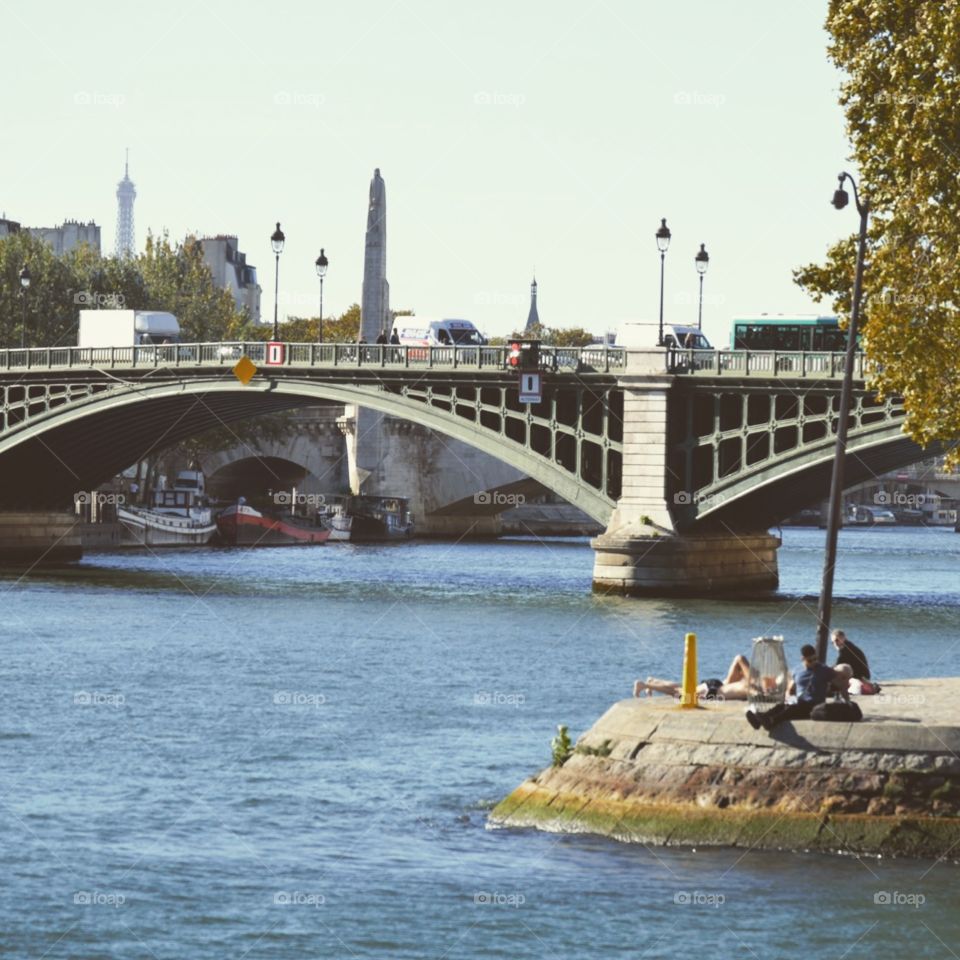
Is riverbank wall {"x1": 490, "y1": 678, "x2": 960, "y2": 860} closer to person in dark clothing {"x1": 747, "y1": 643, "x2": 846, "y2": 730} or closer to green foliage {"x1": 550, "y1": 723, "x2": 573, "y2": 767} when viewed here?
person in dark clothing {"x1": 747, "y1": 643, "x2": 846, "y2": 730}

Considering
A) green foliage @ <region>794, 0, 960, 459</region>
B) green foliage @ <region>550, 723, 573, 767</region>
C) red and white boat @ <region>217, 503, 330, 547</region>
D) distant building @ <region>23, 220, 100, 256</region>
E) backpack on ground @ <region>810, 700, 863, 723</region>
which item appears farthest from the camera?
distant building @ <region>23, 220, 100, 256</region>

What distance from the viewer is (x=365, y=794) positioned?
Result: 30984mm

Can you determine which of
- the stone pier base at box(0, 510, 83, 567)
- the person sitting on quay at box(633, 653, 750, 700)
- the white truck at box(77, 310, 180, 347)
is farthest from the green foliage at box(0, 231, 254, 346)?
the person sitting on quay at box(633, 653, 750, 700)

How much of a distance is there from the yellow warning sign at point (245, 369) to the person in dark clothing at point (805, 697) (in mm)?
50725

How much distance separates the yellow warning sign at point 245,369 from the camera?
76125 mm

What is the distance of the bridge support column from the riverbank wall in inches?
1660

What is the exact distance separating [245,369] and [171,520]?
121ft

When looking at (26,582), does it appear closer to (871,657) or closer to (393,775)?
(871,657)

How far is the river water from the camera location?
76.7 ft

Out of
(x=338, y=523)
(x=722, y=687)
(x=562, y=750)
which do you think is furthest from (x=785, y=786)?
(x=338, y=523)

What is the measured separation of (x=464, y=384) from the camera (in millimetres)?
72688

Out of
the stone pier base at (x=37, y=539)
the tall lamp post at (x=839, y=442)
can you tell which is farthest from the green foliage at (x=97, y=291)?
the tall lamp post at (x=839, y=442)

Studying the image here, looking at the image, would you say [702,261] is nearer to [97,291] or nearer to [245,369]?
[245,369]

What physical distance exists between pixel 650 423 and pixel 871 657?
2017 centimetres
